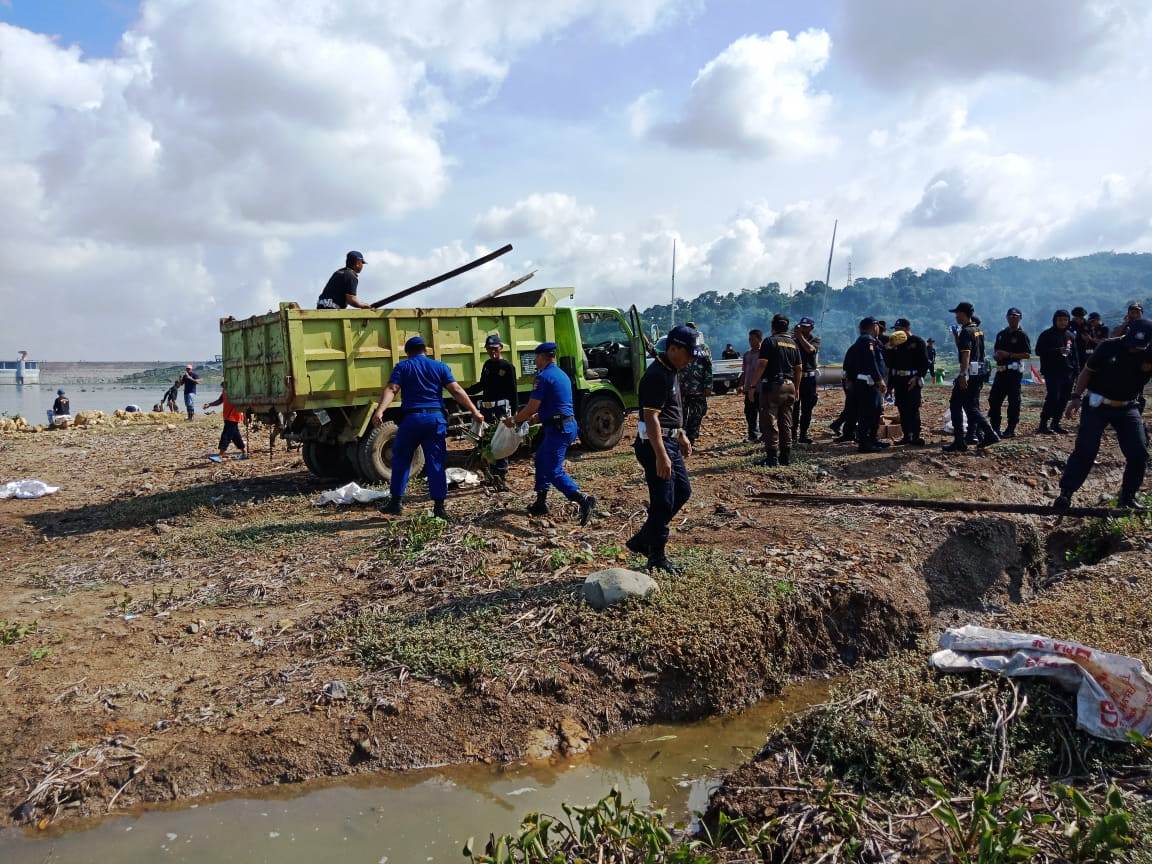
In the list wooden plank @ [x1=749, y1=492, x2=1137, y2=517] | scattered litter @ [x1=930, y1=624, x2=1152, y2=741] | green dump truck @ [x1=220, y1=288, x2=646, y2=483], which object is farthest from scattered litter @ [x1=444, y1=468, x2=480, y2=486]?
scattered litter @ [x1=930, y1=624, x2=1152, y2=741]

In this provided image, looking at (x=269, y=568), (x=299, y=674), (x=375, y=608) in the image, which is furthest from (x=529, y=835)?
(x=269, y=568)

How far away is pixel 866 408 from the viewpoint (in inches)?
385

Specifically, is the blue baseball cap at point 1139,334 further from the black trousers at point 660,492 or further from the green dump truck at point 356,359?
the green dump truck at point 356,359

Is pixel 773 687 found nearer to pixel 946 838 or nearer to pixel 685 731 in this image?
pixel 685 731

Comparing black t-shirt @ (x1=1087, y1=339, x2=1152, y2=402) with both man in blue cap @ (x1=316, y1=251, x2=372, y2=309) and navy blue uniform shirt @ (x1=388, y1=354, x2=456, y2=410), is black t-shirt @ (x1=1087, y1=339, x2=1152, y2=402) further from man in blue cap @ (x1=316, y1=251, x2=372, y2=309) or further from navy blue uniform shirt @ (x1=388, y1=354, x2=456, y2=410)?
man in blue cap @ (x1=316, y1=251, x2=372, y2=309)

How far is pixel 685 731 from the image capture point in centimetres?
428

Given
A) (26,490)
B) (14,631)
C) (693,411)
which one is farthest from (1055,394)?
(26,490)

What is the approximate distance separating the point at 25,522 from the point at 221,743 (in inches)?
266

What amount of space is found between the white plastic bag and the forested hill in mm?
42175

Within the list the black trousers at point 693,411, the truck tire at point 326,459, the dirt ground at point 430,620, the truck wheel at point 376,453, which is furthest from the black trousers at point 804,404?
the truck tire at point 326,459

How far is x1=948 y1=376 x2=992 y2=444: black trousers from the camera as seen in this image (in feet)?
31.0

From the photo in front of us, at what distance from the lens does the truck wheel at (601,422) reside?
1112 centimetres

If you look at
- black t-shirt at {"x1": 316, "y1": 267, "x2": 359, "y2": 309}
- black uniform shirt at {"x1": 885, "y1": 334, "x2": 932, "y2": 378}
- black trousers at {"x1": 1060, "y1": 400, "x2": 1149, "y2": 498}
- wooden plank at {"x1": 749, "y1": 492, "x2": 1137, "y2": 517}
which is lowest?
wooden plank at {"x1": 749, "y1": 492, "x2": 1137, "y2": 517}

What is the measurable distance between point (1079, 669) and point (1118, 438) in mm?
4119
